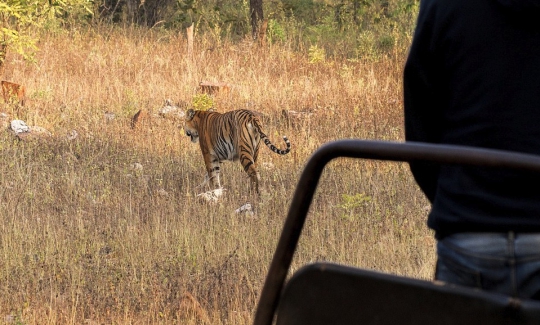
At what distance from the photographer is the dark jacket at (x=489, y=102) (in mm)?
1877

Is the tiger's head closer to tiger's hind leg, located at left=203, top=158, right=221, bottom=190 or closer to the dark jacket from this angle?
tiger's hind leg, located at left=203, top=158, right=221, bottom=190

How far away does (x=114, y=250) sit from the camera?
5832 millimetres

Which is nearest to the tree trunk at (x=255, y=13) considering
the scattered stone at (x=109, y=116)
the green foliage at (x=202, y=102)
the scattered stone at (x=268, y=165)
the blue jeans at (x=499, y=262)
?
the scattered stone at (x=109, y=116)

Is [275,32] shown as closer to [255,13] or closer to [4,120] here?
[255,13]

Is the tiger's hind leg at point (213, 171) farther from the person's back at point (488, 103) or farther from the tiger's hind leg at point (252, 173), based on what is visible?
the person's back at point (488, 103)

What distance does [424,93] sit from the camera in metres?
2.20

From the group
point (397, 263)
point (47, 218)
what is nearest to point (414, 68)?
point (397, 263)

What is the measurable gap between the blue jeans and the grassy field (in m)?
2.80

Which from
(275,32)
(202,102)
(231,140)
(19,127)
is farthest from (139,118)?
(275,32)

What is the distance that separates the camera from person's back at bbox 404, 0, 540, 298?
6.16 ft

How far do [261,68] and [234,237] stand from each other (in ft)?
26.3

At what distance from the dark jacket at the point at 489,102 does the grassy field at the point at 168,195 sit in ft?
9.22

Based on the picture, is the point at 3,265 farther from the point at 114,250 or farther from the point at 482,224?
the point at 482,224

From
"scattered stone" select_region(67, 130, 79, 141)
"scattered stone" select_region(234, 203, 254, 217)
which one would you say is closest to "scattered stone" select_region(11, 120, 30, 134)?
"scattered stone" select_region(67, 130, 79, 141)
